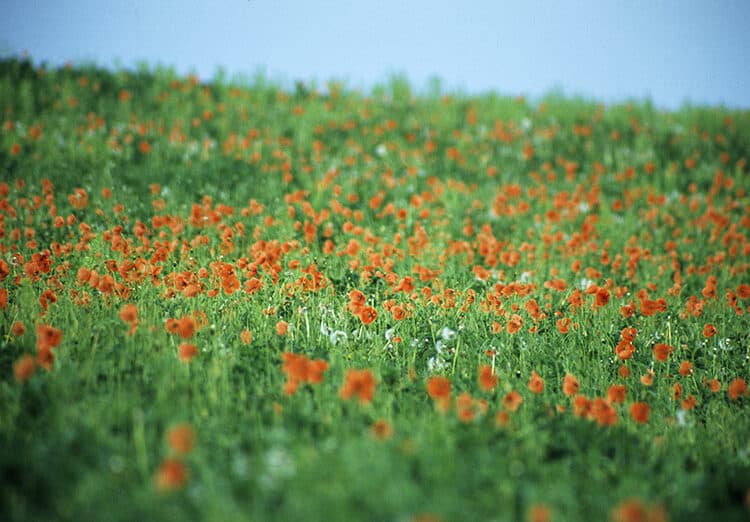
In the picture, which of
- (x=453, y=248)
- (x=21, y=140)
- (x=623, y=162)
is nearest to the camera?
(x=453, y=248)

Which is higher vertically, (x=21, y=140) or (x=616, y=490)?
(x=21, y=140)

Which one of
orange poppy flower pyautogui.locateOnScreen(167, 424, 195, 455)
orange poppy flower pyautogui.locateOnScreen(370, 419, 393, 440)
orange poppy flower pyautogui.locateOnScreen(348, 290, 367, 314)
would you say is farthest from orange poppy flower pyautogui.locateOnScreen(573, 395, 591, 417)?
orange poppy flower pyautogui.locateOnScreen(167, 424, 195, 455)

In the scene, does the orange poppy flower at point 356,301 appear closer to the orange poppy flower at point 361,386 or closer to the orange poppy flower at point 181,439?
the orange poppy flower at point 361,386

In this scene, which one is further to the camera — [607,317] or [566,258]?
[566,258]

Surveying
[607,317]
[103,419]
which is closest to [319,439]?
[103,419]

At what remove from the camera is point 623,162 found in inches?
395

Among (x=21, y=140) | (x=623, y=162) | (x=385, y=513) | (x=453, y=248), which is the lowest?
(x=385, y=513)

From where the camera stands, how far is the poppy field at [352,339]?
1961 mm

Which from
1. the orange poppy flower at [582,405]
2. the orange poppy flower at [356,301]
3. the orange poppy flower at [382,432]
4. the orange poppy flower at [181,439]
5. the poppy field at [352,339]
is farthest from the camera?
the orange poppy flower at [356,301]

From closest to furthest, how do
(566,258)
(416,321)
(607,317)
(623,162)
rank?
(416,321)
(607,317)
(566,258)
(623,162)

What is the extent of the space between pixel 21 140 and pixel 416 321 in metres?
7.15

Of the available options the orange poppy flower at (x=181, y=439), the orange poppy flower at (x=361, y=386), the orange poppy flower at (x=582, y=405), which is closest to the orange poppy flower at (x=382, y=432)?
the orange poppy flower at (x=361, y=386)

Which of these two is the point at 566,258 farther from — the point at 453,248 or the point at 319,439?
the point at 319,439

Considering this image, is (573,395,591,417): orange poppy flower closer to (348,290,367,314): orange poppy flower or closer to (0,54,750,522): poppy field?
(0,54,750,522): poppy field
